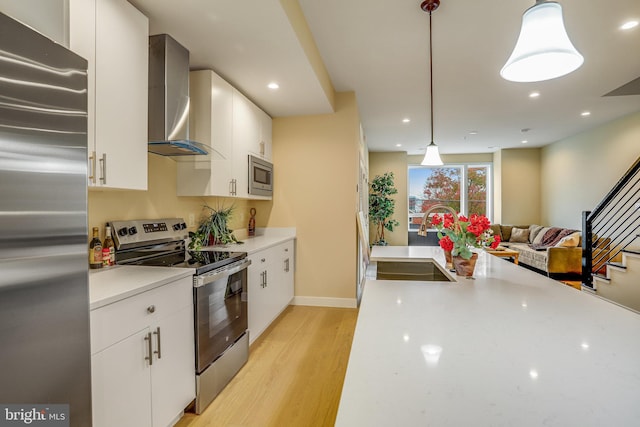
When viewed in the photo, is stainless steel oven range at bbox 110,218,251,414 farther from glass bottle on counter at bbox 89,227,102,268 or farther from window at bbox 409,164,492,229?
window at bbox 409,164,492,229

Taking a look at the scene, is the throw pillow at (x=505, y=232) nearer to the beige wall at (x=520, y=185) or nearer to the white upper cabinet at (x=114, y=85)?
the beige wall at (x=520, y=185)

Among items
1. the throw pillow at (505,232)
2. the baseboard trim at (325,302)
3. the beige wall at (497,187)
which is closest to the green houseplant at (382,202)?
the throw pillow at (505,232)

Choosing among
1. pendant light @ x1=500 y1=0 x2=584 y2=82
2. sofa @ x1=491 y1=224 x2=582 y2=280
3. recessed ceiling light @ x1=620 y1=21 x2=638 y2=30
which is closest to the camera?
pendant light @ x1=500 y1=0 x2=584 y2=82

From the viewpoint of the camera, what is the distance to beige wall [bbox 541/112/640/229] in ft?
16.5

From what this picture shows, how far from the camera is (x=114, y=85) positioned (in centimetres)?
167

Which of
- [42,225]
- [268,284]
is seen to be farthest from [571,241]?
[42,225]

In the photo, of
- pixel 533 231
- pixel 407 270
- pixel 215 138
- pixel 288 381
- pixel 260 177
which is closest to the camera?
pixel 288 381

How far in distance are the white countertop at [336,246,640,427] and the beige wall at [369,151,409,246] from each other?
7.10 metres

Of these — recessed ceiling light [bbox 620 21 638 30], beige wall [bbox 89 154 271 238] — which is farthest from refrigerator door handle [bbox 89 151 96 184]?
recessed ceiling light [bbox 620 21 638 30]

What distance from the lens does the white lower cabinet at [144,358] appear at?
1.26 metres

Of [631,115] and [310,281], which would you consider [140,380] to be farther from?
[631,115]

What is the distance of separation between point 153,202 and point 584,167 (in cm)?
731

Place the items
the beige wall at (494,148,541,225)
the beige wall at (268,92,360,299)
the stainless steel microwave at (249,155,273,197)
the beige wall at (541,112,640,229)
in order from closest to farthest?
1. the stainless steel microwave at (249,155,273,197)
2. the beige wall at (268,92,360,299)
3. the beige wall at (541,112,640,229)
4. the beige wall at (494,148,541,225)

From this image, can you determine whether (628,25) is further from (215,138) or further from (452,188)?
(452,188)
